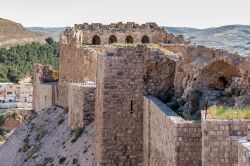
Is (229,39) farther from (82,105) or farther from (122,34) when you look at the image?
(82,105)

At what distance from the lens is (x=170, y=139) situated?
1092 cm

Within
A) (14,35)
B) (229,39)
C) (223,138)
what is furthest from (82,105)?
(14,35)

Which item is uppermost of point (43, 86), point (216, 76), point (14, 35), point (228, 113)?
point (216, 76)

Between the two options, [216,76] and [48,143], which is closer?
[216,76]

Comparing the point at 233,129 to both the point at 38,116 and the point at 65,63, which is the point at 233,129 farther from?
Result: the point at 38,116

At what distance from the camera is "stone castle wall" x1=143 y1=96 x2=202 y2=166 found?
10.5 metres

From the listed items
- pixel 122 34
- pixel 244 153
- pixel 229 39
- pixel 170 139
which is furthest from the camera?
pixel 229 39

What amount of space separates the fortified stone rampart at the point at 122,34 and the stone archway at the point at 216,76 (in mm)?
17730

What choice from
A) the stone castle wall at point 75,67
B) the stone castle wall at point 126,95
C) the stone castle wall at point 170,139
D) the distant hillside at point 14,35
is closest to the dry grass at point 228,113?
the stone castle wall at point 170,139

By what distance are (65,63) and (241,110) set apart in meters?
20.9

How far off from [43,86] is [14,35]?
10264 centimetres

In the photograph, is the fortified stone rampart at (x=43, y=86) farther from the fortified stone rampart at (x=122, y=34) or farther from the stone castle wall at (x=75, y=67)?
the fortified stone rampart at (x=122, y=34)

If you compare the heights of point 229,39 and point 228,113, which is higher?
point 228,113

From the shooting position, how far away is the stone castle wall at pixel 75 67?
A: 85.2 feet
